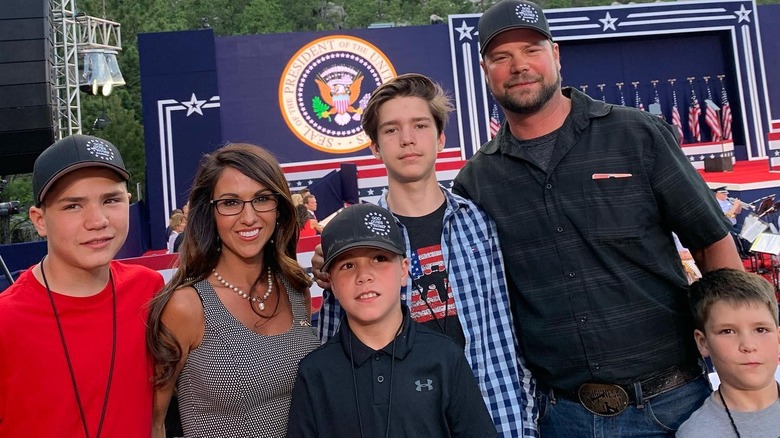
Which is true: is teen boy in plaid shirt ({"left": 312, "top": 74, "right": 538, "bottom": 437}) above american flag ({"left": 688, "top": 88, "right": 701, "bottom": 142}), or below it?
below

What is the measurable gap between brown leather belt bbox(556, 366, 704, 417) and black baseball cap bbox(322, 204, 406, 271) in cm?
77

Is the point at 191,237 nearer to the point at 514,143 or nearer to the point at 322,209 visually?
the point at 514,143

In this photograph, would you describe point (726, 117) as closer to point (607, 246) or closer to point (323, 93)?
point (323, 93)

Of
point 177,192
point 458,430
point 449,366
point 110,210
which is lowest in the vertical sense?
point 458,430

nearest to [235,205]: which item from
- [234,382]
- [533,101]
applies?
[234,382]

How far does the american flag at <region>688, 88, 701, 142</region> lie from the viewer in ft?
47.3

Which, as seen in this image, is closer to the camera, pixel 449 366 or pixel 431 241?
pixel 449 366

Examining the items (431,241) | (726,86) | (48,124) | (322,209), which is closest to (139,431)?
(431,241)

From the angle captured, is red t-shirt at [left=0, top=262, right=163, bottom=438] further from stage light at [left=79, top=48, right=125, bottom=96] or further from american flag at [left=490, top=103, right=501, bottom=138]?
stage light at [left=79, top=48, right=125, bottom=96]

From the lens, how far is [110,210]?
200 cm

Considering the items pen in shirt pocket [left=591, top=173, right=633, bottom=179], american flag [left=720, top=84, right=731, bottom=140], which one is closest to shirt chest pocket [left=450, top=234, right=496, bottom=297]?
pen in shirt pocket [left=591, top=173, right=633, bottom=179]

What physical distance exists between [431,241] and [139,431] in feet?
3.60

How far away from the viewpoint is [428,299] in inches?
91.6

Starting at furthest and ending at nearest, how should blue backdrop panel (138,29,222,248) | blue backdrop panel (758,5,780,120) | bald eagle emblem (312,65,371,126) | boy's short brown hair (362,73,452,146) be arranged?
blue backdrop panel (758,5,780,120)
bald eagle emblem (312,65,371,126)
blue backdrop panel (138,29,222,248)
boy's short brown hair (362,73,452,146)
